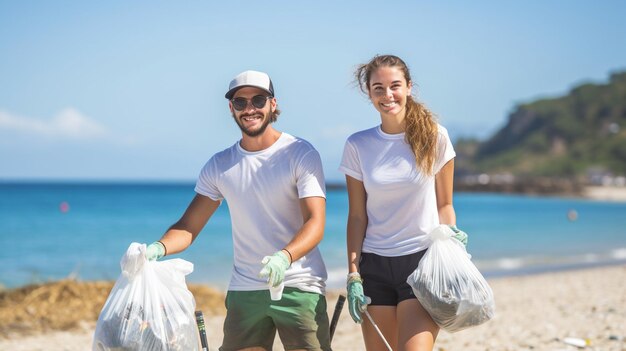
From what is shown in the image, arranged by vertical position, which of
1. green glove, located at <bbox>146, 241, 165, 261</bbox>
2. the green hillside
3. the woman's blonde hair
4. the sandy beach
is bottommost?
the sandy beach

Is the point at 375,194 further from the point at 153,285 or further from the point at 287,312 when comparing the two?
the point at 153,285

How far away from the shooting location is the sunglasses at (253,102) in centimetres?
349

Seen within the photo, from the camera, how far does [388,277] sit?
11.5 feet

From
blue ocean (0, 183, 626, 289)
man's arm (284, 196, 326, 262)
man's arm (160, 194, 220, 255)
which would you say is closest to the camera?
man's arm (284, 196, 326, 262)

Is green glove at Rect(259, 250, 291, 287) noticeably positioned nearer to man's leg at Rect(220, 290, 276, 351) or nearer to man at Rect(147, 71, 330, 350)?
man at Rect(147, 71, 330, 350)

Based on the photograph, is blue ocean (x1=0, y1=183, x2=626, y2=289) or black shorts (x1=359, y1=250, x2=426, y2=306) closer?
black shorts (x1=359, y1=250, x2=426, y2=306)

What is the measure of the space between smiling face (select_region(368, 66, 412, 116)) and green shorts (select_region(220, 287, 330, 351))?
0.93 meters

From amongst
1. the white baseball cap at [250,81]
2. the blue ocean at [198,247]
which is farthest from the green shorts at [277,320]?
the blue ocean at [198,247]

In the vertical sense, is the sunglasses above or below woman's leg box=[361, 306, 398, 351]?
above

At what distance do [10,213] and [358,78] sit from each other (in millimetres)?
40950

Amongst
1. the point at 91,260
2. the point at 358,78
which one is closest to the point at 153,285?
the point at 358,78

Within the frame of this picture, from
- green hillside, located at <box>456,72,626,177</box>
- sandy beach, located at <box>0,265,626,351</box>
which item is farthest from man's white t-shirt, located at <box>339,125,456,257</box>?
green hillside, located at <box>456,72,626,177</box>

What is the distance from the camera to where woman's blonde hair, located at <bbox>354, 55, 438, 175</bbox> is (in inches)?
136

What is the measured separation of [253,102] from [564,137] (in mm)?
104020
